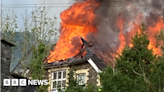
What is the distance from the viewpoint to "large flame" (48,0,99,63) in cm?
2838

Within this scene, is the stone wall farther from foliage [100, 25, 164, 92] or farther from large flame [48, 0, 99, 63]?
large flame [48, 0, 99, 63]

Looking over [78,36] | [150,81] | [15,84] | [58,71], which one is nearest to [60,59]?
[58,71]

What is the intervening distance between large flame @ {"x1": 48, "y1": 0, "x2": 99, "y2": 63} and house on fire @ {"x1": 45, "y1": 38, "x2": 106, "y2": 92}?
1008 millimetres

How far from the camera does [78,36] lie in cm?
3025

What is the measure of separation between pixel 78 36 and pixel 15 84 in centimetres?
1956

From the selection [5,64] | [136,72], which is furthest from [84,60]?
[5,64]

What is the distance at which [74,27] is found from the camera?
31359mm

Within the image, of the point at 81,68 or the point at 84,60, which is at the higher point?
the point at 84,60

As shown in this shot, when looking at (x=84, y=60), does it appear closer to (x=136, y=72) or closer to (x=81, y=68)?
(x=81, y=68)

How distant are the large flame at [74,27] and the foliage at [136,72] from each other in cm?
977

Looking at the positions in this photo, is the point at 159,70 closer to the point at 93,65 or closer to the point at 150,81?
the point at 150,81

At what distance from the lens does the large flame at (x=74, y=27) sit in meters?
28.4

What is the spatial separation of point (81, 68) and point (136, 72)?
8.66 m

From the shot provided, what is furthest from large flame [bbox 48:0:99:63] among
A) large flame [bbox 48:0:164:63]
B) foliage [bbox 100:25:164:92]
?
foliage [bbox 100:25:164:92]
